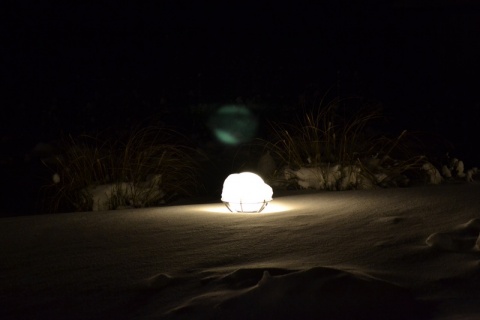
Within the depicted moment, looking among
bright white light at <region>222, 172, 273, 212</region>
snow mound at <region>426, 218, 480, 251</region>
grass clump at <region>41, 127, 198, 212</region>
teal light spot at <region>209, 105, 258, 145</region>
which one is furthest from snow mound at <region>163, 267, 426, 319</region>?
teal light spot at <region>209, 105, 258, 145</region>

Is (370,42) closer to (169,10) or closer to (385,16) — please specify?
(385,16)

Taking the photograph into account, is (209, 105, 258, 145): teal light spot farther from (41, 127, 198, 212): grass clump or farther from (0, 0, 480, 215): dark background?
(41, 127, 198, 212): grass clump

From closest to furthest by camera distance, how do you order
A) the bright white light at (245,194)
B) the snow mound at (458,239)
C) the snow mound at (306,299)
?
the snow mound at (306,299), the snow mound at (458,239), the bright white light at (245,194)

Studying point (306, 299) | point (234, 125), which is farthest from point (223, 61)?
point (306, 299)

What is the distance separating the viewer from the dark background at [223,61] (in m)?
11.1

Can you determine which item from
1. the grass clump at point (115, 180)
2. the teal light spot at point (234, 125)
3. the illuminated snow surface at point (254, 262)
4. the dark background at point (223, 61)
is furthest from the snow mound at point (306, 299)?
the dark background at point (223, 61)

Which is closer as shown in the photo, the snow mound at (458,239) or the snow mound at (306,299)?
the snow mound at (306,299)

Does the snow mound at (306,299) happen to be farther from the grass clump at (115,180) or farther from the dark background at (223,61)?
the dark background at (223,61)

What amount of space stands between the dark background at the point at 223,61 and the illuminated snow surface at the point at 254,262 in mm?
5786

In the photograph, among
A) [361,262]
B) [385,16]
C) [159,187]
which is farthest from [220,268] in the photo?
[385,16]

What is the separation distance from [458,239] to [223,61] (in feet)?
28.3

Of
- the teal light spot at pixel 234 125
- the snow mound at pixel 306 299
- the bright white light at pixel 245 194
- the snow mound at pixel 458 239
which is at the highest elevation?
the teal light spot at pixel 234 125

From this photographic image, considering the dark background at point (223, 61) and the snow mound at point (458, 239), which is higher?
the dark background at point (223, 61)

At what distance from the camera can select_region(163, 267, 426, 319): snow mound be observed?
292 cm
